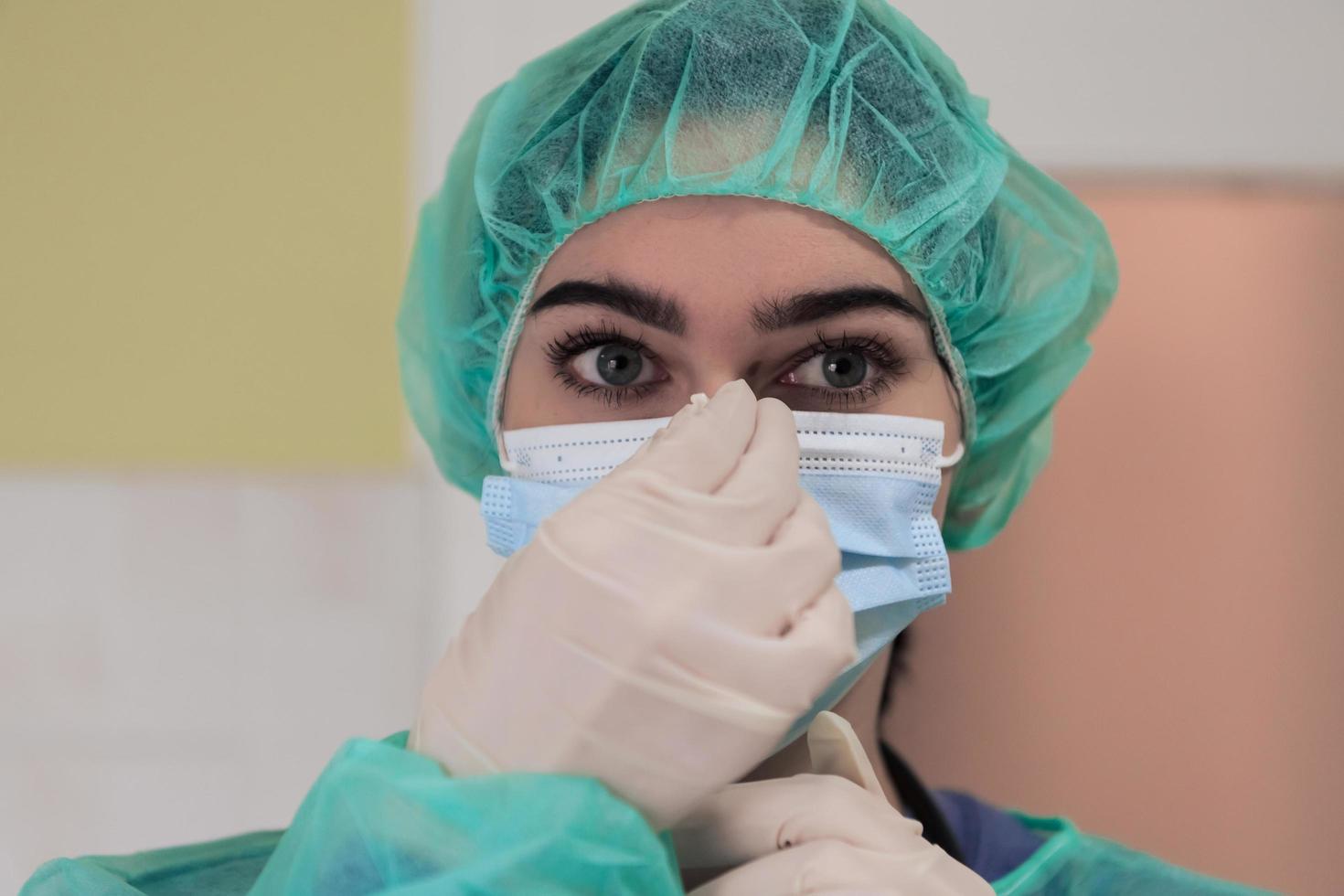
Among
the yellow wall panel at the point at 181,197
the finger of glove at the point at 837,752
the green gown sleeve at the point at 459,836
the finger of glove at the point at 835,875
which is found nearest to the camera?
the green gown sleeve at the point at 459,836

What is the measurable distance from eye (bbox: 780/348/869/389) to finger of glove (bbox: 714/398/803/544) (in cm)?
21

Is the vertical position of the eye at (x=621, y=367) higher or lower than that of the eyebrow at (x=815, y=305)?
lower

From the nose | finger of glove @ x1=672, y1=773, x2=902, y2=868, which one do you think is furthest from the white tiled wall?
finger of glove @ x1=672, y1=773, x2=902, y2=868

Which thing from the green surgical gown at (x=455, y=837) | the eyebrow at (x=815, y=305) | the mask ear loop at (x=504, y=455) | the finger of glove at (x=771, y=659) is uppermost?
the eyebrow at (x=815, y=305)

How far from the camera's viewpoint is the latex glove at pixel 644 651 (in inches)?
29.3

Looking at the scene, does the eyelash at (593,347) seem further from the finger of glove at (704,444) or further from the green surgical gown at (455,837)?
the green surgical gown at (455,837)

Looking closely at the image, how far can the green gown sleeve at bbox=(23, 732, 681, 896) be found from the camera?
0.73m

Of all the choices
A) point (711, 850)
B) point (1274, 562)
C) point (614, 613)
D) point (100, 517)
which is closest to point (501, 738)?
point (614, 613)

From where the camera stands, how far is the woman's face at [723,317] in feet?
3.56

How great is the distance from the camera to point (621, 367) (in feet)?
3.79

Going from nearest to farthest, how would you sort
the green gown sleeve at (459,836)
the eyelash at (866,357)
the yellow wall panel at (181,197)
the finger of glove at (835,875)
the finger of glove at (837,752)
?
the green gown sleeve at (459,836) < the finger of glove at (835,875) < the finger of glove at (837,752) < the eyelash at (866,357) < the yellow wall panel at (181,197)

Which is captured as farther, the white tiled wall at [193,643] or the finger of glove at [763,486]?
the white tiled wall at [193,643]

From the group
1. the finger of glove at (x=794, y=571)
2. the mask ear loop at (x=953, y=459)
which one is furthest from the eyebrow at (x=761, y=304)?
the finger of glove at (x=794, y=571)

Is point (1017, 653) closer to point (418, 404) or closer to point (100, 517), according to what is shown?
point (418, 404)
